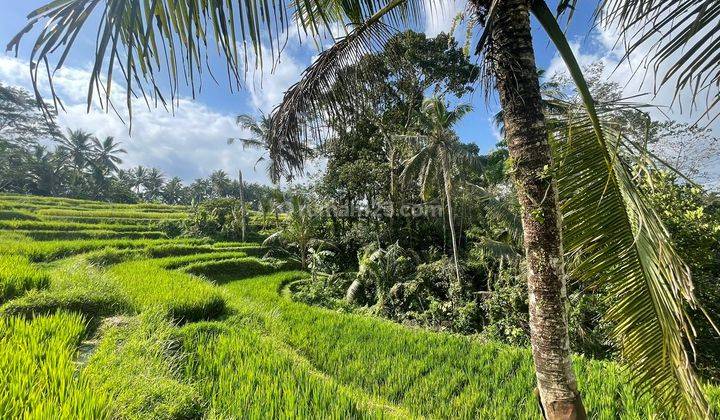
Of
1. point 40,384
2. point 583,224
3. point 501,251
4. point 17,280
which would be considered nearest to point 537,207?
point 583,224

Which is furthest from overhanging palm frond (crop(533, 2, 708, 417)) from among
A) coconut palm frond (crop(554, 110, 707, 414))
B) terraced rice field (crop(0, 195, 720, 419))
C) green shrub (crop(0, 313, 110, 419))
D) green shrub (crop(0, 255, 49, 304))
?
green shrub (crop(0, 255, 49, 304))

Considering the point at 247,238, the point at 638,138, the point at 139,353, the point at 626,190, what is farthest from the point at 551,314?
the point at 247,238

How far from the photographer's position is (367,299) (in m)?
10.9

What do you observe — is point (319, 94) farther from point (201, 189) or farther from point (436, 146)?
point (201, 189)

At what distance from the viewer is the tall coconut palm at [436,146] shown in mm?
10641

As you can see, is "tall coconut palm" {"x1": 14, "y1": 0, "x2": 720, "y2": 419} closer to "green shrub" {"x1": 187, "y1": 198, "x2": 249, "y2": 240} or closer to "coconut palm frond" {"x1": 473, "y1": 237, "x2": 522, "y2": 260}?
"coconut palm frond" {"x1": 473, "y1": 237, "x2": 522, "y2": 260}

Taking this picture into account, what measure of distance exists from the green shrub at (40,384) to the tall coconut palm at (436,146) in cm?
929

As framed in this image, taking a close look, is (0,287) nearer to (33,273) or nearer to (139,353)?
(33,273)

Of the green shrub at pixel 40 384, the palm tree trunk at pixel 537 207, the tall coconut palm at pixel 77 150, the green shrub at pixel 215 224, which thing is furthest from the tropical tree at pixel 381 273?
the tall coconut palm at pixel 77 150

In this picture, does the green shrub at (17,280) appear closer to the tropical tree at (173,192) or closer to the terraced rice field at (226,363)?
the terraced rice field at (226,363)

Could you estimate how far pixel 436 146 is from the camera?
10969mm

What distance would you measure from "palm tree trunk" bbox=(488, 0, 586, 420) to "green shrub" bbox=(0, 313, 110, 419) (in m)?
2.33

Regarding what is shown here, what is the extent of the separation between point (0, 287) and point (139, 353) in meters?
3.29

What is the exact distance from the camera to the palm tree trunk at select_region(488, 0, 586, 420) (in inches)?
61.9
